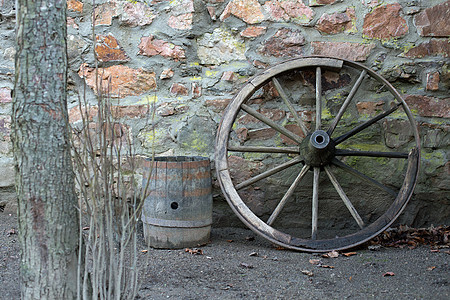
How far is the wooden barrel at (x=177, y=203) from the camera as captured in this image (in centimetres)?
277

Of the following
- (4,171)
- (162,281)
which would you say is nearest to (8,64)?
(4,171)

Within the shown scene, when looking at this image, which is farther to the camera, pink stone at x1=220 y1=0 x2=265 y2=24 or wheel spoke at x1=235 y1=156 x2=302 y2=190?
pink stone at x1=220 y1=0 x2=265 y2=24

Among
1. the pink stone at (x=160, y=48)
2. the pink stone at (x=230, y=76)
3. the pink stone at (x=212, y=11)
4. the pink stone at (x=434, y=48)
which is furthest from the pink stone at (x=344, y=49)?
the pink stone at (x=160, y=48)

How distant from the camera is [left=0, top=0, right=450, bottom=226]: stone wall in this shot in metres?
3.07

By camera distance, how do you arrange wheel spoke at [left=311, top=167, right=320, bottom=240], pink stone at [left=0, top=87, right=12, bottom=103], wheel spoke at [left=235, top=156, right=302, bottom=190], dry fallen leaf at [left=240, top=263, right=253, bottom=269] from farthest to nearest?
pink stone at [left=0, top=87, right=12, bottom=103]
wheel spoke at [left=235, top=156, right=302, bottom=190]
wheel spoke at [left=311, top=167, right=320, bottom=240]
dry fallen leaf at [left=240, top=263, right=253, bottom=269]

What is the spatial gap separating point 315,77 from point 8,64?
223 cm

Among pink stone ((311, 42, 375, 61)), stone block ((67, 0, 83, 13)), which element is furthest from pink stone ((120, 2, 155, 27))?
pink stone ((311, 42, 375, 61))

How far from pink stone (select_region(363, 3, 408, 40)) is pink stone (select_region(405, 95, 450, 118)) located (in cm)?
44

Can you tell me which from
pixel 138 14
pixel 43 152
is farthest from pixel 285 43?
pixel 43 152

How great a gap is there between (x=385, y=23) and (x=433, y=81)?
50 centimetres

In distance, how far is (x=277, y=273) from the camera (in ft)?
7.98

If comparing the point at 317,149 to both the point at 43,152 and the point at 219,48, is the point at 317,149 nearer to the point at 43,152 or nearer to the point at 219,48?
the point at 219,48

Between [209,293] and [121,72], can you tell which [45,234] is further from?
[121,72]

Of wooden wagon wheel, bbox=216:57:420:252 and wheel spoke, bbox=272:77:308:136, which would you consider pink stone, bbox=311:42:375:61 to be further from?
wheel spoke, bbox=272:77:308:136
